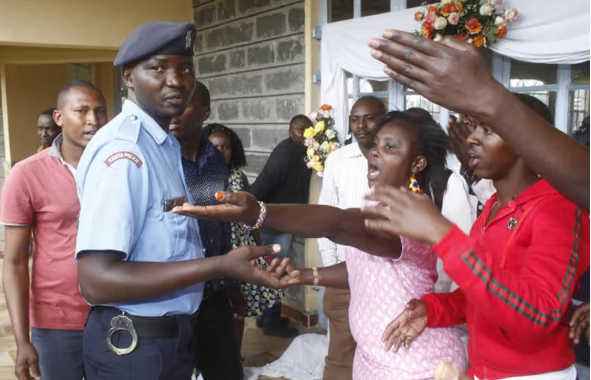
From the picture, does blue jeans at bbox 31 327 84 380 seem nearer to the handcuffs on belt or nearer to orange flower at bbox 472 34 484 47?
the handcuffs on belt

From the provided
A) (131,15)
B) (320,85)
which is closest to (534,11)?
(320,85)

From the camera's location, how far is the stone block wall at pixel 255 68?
448cm

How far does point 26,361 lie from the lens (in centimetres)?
198

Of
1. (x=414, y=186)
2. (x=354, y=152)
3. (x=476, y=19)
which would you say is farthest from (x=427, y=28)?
(x=414, y=186)

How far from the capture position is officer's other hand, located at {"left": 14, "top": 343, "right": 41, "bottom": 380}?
1.98 metres

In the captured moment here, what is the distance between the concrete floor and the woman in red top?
2355 mm

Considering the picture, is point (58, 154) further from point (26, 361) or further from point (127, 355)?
point (127, 355)

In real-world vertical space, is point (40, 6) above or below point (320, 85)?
above

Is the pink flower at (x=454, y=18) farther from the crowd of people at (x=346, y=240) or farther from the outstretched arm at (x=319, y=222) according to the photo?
the outstretched arm at (x=319, y=222)

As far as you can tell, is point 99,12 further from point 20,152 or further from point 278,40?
point 20,152

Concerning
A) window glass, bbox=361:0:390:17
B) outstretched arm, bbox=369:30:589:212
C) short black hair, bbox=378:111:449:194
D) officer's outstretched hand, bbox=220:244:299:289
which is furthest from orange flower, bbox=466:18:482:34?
outstretched arm, bbox=369:30:589:212

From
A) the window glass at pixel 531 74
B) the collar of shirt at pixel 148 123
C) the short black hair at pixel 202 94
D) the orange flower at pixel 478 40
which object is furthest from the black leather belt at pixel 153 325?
the window glass at pixel 531 74

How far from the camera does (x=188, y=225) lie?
1521 mm

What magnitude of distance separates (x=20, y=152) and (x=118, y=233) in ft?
Answer: 23.7
